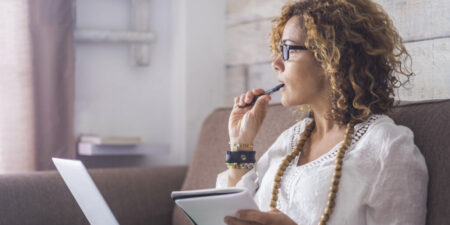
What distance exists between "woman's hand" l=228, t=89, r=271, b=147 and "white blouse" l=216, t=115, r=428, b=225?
0.63 ft

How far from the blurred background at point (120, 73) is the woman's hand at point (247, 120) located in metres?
0.36

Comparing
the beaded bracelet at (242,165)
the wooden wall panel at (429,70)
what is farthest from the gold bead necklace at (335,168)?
the wooden wall panel at (429,70)

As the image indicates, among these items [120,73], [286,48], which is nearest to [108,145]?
[120,73]

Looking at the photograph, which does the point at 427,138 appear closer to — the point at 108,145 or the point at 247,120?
the point at 247,120

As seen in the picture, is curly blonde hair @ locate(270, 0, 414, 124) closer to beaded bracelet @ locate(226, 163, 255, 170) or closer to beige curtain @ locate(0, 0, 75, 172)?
beaded bracelet @ locate(226, 163, 255, 170)

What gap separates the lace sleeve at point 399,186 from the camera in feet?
3.71

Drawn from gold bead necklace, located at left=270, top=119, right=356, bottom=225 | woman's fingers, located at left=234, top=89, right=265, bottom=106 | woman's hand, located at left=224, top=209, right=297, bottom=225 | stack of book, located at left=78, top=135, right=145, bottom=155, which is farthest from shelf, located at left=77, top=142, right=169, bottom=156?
woman's hand, located at left=224, top=209, right=297, bottom=225

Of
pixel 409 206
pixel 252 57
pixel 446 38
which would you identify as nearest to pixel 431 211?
Result: pixel 409 206

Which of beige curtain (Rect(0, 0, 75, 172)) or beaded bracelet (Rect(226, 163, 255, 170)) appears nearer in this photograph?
beaded bracelet (Rect(226, 163, 255, 170))

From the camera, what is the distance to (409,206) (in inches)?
44.4

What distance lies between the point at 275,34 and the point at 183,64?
971mm

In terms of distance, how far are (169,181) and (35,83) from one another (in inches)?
24.9

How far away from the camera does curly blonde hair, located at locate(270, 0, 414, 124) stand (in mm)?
1301

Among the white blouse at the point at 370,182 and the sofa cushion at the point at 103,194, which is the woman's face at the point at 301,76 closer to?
the white blouse at the point at 370,182
